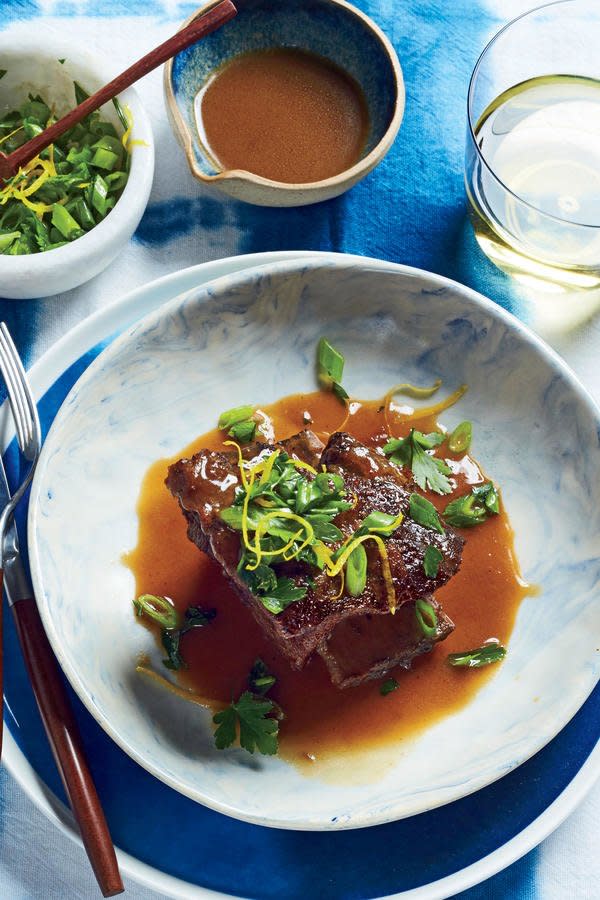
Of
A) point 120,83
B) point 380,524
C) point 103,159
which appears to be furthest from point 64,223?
point 380,524

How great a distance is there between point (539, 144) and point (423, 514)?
1.91 meters

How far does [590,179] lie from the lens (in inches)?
174

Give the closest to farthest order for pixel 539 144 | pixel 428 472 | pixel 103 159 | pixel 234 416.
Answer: pixel 428 472
pixel 234 416
pixel 103 159
pixel 539 144

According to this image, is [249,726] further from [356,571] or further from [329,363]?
[329,363]

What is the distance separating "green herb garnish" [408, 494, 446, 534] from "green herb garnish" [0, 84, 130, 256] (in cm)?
186

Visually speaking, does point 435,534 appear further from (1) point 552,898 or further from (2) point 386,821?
(1) point 552,898

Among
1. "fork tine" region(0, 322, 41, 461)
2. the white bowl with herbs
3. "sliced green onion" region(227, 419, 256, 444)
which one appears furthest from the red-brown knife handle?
the white bowl with herbs

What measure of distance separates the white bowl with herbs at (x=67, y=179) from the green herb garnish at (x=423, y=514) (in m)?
1.70

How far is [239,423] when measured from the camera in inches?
163

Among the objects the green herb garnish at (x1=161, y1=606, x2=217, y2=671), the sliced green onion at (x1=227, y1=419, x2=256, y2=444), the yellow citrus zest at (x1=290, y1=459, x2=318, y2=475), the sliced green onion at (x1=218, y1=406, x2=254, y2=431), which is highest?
the yellow citrus zest at (x1=290, y1=459, x2=318, y2=475)

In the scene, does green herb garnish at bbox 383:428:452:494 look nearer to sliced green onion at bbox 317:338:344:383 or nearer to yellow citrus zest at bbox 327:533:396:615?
sliced green onion at bbox 317:338:344:383

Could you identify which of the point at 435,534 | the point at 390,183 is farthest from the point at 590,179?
the point at 435,534

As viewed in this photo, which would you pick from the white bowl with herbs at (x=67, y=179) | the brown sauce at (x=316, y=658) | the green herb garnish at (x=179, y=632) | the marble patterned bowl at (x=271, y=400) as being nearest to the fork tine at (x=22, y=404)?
→ the marble patterned bowl at (x=271, y=400)

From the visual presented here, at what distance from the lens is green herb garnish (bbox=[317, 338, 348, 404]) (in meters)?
4.22
